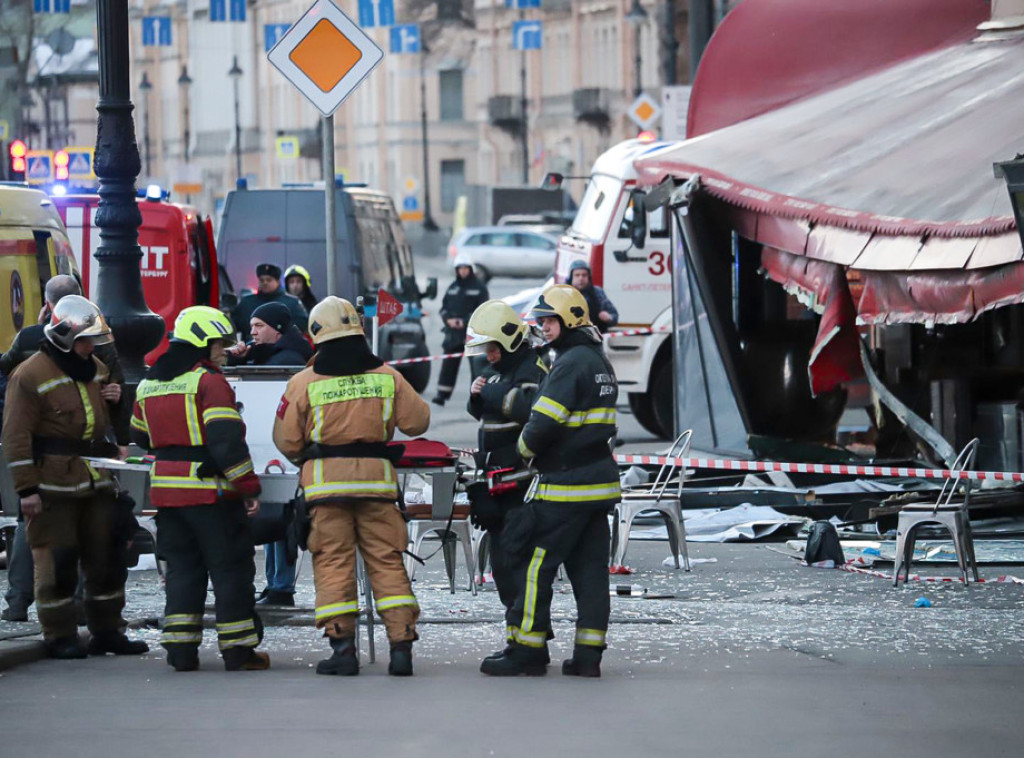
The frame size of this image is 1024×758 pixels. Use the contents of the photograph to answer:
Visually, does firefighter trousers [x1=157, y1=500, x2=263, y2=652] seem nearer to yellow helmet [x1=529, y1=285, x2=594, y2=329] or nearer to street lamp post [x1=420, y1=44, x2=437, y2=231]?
yellow helmet [x1=529, y1=285, x2=594, y2=329]

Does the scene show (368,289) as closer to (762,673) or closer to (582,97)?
(762,673)

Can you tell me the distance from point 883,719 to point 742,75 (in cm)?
1085

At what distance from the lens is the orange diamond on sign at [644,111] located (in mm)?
33156

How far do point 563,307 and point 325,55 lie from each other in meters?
2.71

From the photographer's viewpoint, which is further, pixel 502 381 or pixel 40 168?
pixel 40 168

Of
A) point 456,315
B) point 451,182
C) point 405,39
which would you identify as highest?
point 405,39

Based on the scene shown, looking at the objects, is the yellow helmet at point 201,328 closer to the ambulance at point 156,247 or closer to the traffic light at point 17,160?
the ambulance at point 156,247

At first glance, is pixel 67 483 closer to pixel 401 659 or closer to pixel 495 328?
pixel 401 659

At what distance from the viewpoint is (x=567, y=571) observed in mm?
9500

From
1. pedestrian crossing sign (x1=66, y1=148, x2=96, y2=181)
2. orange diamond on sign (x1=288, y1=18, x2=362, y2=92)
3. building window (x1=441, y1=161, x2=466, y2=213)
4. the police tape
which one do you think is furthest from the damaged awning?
building window (x1=441, y1=161, x2=466, y2=213)

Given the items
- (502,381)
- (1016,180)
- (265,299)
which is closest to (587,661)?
(502,381)

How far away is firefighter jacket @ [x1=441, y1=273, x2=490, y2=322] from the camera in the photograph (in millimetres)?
24719

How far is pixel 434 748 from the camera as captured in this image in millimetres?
7633

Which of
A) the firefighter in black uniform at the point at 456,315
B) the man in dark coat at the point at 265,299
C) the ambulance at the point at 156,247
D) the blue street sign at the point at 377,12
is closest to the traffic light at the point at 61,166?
the ambulance at the point at 156,247
